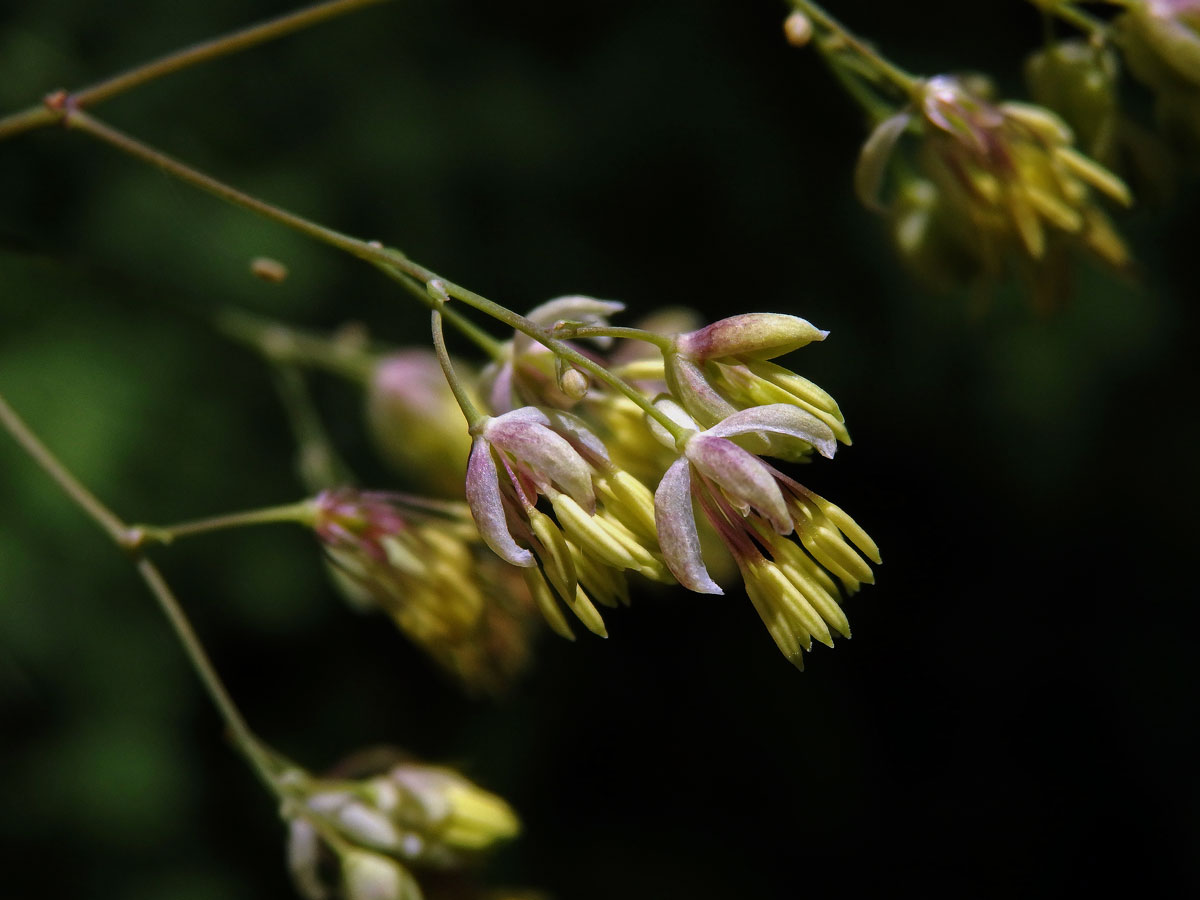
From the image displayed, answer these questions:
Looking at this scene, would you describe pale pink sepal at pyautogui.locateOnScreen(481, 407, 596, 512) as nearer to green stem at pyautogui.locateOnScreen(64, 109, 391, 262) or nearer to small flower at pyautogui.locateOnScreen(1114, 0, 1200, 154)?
green stem at pyautogui.locateOnScreen(64, 109, 391, 262)

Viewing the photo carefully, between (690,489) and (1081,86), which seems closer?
(690,489)

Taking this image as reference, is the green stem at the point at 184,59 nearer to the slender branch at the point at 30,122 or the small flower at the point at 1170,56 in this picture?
the slender branch at the point at 30,122

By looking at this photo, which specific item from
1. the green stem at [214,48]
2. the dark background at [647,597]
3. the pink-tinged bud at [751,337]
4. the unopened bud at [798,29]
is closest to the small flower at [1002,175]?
the unopened bud at [798,29]

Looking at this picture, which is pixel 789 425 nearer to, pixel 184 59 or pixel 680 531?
pixel 680 531

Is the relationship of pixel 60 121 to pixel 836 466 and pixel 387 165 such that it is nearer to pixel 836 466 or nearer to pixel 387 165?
pixel 387 165

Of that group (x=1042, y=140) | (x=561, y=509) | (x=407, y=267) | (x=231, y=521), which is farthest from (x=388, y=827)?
(x=1042, y=140)

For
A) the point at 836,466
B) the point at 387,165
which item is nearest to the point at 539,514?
the point at 387,165
